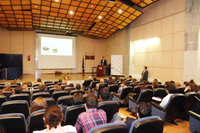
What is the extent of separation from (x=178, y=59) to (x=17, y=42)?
45.1 ft

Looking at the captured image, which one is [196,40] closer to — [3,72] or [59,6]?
[59,6]

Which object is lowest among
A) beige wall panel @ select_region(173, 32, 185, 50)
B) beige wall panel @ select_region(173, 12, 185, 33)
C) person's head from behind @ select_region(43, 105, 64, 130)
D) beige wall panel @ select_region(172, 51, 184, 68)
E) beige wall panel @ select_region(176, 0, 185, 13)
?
person's head from behind @ select_region(43, 105, 64, 130)

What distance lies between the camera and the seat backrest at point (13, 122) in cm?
152

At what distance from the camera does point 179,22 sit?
25.4ft

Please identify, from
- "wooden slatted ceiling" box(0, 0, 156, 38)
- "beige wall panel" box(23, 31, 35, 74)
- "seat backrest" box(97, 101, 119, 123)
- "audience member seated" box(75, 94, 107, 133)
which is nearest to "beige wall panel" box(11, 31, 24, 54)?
"beige wall panel" box(23, 31, 35, 74)

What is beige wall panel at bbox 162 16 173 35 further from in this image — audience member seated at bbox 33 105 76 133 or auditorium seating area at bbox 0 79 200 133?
audience member seated at bbox 33 105 76 133

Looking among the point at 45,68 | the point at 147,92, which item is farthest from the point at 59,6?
the point at 147,92

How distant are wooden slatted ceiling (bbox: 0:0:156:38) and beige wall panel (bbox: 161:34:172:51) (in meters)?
2.90

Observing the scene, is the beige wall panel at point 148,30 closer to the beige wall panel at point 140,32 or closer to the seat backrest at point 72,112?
the beige wall panel at point 140,32

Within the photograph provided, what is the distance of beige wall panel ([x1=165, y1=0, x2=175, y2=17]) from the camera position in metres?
8.16

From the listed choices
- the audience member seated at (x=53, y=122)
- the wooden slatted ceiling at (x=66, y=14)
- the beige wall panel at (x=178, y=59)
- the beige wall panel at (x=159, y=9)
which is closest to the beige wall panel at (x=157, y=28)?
the beige wall panel at (x=159, y=9)

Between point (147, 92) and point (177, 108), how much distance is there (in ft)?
2.46

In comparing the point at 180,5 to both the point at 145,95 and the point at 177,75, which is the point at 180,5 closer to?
the point at 177,75

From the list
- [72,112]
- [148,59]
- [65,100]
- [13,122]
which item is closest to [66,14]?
[148,59]
